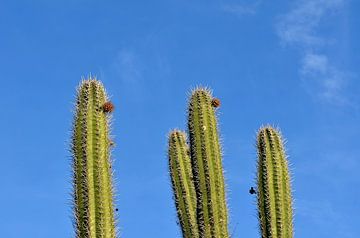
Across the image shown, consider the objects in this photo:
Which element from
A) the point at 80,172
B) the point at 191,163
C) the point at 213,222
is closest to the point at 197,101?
the point at 191,163

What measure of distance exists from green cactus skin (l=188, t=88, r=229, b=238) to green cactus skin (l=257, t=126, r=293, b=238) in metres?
0.43

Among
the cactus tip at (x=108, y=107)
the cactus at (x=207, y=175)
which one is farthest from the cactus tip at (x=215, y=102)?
the cactus tip at (x=108, y=107)

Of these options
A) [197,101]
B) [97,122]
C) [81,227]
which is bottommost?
[81,227]

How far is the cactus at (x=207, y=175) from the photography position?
8.36 m

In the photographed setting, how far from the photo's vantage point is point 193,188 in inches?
356

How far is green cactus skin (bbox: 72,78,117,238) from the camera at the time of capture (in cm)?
712

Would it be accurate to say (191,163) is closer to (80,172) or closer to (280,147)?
(280,147)

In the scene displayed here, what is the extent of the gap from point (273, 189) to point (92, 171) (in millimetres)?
2226

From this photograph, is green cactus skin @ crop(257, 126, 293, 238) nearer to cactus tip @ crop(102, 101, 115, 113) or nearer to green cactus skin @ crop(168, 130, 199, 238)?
green cactus skin @ crop(168, 130, 199, 238)

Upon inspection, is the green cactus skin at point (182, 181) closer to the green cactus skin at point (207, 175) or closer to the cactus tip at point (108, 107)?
the green cactus skin at point (207, 175)

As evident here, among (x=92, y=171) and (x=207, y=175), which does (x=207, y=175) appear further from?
(x=92, y=171)

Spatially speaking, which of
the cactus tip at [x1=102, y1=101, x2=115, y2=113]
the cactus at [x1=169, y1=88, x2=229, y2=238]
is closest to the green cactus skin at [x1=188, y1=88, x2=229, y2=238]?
the cactus at [x1=169, y1=88, x2=229, y2=238]

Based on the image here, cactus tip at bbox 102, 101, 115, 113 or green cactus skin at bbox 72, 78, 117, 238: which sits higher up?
cactus tip at bbox 102, 101, 115, 113

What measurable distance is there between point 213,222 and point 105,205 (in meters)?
1.62
